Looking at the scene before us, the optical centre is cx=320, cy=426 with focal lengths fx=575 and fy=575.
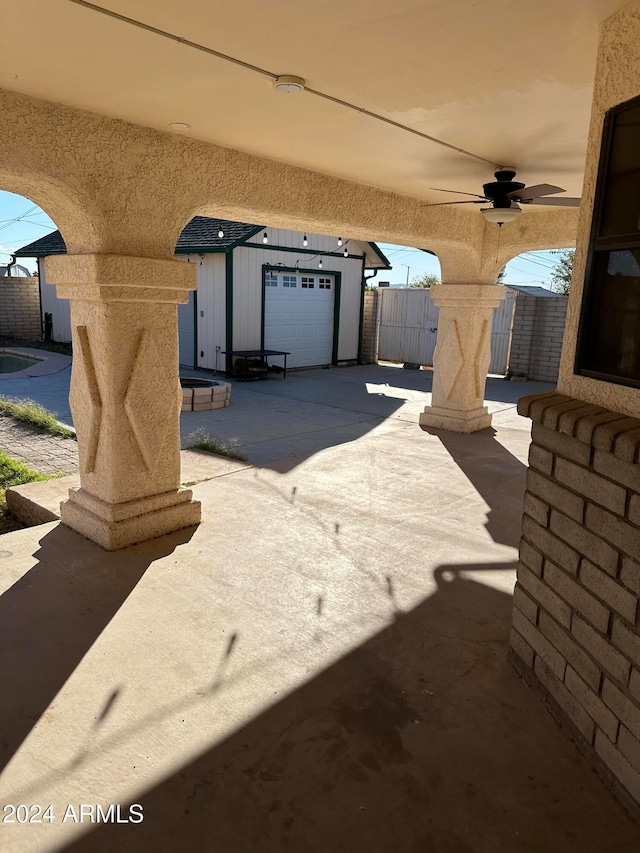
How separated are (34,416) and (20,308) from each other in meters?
12.5

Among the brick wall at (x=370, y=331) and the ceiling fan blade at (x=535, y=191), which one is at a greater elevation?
the ceiling fan blade at (x=535, y=191)

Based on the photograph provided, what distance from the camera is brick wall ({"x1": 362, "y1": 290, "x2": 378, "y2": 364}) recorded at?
16.4m

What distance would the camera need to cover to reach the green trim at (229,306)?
12.5 metres

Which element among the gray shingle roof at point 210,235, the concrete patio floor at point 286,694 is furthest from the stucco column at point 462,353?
the gray shingle roof at point 210,235

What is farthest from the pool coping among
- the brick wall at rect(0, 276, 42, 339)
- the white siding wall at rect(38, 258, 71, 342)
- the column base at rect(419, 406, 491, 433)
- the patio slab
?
the column base at rect(419, 406, 491, 433)

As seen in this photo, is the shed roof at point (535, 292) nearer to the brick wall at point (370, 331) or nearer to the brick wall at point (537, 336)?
the brick wall at point (537, 336)

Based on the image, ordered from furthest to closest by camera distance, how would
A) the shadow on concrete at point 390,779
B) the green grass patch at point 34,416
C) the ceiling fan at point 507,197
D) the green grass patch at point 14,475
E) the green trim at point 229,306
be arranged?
the green trim at point 229,306, the green grass patch at point 34,416, the green grass patch at point 14,475, the ceiling fan at point 507,197, the shadow on concrete at point 390,779

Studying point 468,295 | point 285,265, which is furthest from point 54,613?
point 285,265

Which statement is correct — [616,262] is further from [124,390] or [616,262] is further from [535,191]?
[124,390]

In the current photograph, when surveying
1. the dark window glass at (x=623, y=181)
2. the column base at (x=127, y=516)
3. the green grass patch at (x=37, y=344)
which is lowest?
the column base at (x=127, y=516)

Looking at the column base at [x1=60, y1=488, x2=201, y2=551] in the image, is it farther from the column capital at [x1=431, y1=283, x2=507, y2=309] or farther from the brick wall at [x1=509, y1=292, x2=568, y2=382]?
the brick wall at [x1=509, y1=292, x2=568, y2=382]

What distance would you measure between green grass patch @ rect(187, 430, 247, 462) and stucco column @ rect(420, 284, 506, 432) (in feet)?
9.98

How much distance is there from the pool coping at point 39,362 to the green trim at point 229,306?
3.75m

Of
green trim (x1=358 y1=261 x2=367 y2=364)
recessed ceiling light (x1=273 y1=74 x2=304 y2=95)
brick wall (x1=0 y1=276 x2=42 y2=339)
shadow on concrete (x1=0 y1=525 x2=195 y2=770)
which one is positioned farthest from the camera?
brick wall (x1=0 y1=276 x2=42 y2=339)
